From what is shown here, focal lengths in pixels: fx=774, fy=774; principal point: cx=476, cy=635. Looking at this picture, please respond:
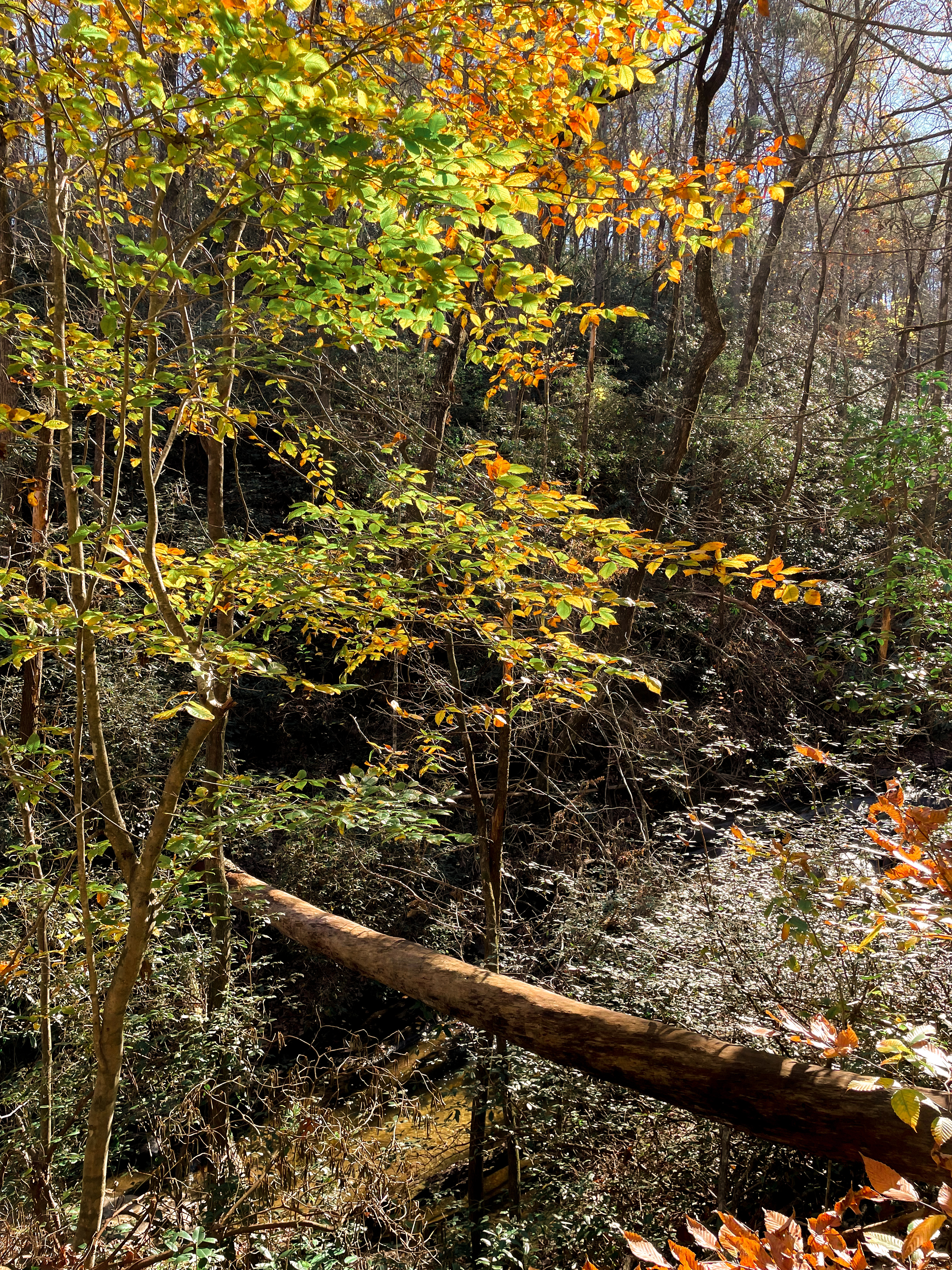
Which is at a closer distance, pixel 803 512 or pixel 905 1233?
pixel 905 1233

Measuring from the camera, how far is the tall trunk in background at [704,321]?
5.37 metres

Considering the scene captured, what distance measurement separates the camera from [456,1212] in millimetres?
4113

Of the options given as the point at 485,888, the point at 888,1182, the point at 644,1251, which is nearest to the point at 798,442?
the point at 485,888

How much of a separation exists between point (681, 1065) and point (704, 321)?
5981 millimetres

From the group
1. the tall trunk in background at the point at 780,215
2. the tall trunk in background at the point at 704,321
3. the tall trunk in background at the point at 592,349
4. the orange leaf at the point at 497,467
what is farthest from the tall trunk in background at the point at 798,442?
the orange leaf at the point at 497,467

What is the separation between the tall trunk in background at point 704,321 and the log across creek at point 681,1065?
9.91 feet

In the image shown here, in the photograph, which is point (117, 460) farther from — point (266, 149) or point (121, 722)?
point (121, 722)

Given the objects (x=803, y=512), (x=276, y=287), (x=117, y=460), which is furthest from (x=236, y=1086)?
(x=803, y=512)

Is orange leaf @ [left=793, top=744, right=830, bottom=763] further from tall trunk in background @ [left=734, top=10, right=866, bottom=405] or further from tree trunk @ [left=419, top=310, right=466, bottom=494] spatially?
tall trunk in background @ [left=734, top=10, right=866, bottom=405]

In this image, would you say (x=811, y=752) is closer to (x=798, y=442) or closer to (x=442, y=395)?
(x=442, y=395)

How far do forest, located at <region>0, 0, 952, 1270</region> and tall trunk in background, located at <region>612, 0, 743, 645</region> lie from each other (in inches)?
2.0

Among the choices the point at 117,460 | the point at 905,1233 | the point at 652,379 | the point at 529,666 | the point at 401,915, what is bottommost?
the point at 401,915

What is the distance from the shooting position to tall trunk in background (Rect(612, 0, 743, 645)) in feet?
17.6

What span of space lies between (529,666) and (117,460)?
154 cm
